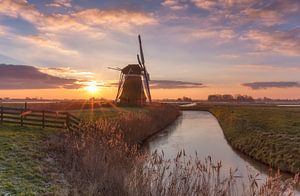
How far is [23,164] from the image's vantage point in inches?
609

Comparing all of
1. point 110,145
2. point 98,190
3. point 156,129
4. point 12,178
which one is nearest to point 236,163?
point 110,145

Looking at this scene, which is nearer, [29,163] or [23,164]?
[23,164]

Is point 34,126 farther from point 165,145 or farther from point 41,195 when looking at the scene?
point 41,195

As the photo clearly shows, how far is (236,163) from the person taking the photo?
80.0 feet

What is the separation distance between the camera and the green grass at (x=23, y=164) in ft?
40.2

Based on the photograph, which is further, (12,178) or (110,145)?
(110,145)

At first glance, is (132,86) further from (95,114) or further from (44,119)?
(44,119)

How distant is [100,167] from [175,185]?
4.41 metres

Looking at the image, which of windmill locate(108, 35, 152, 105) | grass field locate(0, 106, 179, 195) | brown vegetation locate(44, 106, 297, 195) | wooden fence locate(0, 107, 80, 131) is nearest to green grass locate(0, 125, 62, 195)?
grass field locate(0, 106, 179, 195)

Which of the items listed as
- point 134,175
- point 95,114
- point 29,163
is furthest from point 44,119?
point 95,114

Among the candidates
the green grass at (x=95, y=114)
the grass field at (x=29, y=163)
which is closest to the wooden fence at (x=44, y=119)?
the grass field at (x=29, y=163)

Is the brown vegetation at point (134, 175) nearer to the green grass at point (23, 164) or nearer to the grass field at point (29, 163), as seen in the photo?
the grass field at point (29, 163)

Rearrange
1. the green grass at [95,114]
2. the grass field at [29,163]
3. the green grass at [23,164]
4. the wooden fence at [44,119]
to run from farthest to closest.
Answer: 1. the green grass at [95,114]
2. the wooden fence at [44,119]
3. the grass field at [29,163]
4. the green grass at [23,164]

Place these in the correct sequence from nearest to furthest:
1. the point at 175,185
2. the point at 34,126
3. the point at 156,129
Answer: the point at 175,185, the point at 34,126, the point at 156,129
